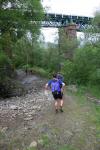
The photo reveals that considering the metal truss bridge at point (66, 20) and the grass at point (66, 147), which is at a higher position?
the metal truss bridge at point (66, 20)

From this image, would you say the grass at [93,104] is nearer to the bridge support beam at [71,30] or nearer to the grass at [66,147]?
the grass at [66,147]

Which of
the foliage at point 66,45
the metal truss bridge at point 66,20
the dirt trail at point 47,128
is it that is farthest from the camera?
the metal truss bridge at point 66,20

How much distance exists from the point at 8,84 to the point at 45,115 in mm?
16510

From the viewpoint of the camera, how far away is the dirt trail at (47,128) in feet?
48.5

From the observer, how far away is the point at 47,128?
16641 millimetres

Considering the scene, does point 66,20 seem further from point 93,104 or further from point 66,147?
point 66,147

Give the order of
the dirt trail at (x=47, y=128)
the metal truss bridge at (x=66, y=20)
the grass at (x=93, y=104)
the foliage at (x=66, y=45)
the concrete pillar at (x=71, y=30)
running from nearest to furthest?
the dirt trail at (x=47, y=128)
the grass at (x=93, y=104)
the foliage at (x=66, y=45)
the concrete pillar at (x=71, y=30)
the metal truss bridge at (x=66, y=20)

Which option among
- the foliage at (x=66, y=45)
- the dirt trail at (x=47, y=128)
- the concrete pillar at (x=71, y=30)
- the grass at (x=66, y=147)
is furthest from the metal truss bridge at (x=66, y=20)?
the grass at (x=66, y=147)

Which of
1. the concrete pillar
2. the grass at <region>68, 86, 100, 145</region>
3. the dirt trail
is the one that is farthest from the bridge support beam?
the dirt trail

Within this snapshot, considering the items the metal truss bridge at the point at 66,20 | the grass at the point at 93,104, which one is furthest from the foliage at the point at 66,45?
the grass at the point at 93,104

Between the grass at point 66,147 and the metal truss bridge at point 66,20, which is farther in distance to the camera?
the metal truss bridge at point 66,20

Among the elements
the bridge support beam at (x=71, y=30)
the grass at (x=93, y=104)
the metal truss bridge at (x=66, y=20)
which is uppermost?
the metal truss bridge at (x=66, y=20)

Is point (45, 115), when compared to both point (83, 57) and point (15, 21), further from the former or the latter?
point (83, 57)

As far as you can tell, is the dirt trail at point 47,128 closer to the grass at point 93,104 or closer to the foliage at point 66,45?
the grass at point 93,104
